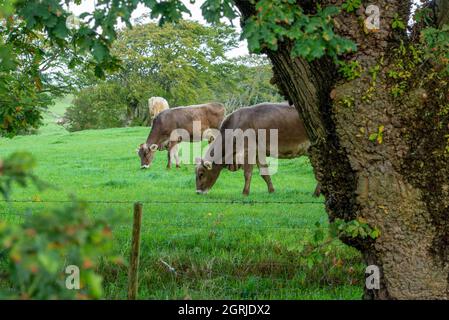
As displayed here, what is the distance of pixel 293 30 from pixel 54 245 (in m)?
2.69

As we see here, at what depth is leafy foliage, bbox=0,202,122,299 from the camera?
170 cm

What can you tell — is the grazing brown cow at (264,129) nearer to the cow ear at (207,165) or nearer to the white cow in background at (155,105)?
the cow ear at (207,165)

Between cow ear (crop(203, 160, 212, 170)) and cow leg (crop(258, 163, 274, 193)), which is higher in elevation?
cow ear (crop(203, 160, 212, 170))

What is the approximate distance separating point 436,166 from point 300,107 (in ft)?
3.88

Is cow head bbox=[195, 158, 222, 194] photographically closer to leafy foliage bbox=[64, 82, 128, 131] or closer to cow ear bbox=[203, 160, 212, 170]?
cow ear bbox=[203, 160, 212, 170]

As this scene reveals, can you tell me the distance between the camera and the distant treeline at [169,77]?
161ft

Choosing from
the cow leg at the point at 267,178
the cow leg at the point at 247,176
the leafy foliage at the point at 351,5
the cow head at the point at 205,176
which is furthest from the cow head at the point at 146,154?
the leafy foliage at the point at 351,5

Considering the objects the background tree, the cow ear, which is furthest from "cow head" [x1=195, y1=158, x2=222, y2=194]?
the background tree

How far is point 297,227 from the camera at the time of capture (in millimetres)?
9336

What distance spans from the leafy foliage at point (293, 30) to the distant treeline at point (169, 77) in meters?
43.5

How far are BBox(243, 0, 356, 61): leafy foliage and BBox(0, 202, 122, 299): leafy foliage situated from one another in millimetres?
2292

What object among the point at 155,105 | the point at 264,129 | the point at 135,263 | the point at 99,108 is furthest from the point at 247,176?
the point at 99,108

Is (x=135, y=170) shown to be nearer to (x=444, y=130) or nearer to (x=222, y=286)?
(x=222, y=286)

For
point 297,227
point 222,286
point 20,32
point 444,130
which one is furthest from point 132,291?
point 297,227
